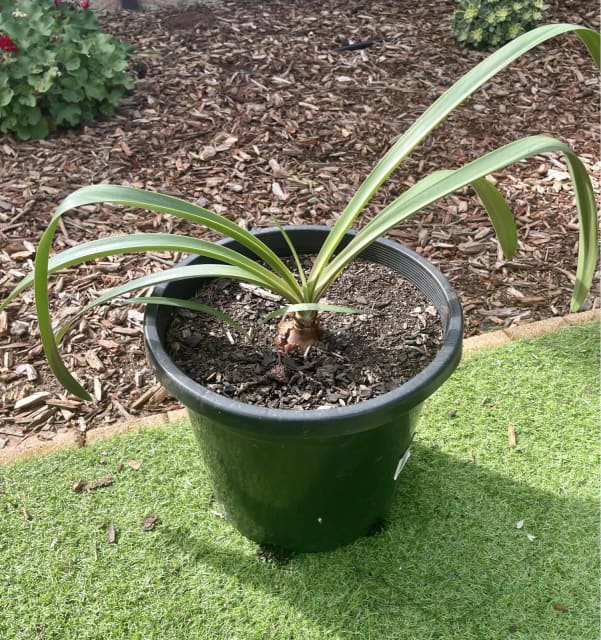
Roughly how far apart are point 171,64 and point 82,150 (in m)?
0.84

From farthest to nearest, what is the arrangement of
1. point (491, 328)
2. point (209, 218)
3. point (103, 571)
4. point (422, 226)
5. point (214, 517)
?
point (422, 226) → point (491, 328) → point (214, 517) → point (103, 571) → point (209, 218)

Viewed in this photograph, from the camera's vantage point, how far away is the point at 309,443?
4.07ft

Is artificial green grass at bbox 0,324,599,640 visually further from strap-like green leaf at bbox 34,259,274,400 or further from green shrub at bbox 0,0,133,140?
green shrub at bbox 0,0,133,140

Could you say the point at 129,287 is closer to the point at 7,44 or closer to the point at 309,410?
the point at 309,410

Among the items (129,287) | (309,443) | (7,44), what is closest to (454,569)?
(309,443)

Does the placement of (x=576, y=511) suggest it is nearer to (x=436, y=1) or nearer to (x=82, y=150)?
(x=82, y=150)

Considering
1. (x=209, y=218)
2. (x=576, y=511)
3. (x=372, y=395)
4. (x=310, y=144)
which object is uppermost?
(x=209, y=218)

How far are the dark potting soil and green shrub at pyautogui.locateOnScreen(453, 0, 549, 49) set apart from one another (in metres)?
2.56

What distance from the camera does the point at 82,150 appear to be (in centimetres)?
291

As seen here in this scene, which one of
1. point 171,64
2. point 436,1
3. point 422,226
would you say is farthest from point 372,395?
point 436,1

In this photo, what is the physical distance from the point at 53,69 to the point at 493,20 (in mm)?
2257

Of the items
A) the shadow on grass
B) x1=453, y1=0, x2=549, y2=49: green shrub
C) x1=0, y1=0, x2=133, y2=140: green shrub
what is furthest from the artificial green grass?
x1=453, y1=0, x2=549, y2=49: green shrub

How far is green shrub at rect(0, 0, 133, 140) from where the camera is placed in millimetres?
2840

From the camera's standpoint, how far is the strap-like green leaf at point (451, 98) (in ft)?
3.53
